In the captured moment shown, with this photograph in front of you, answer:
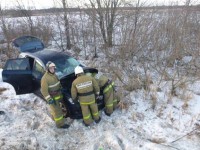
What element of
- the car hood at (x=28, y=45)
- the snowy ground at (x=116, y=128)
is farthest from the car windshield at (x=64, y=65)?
the car hood at (x=28, y=45)

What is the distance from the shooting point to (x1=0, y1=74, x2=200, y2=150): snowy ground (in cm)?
505

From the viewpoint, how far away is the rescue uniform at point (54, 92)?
216 inches

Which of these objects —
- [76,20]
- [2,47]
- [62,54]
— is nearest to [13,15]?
[2,47]

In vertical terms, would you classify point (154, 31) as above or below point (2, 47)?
above

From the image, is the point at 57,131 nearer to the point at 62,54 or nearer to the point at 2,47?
the point at 62,54

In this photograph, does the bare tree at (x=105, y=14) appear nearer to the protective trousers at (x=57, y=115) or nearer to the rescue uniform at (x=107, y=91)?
the rescue uniform at (x=107, y=91)

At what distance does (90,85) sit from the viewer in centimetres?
552

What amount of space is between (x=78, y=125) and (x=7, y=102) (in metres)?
2.64

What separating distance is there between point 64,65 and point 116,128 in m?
2.58

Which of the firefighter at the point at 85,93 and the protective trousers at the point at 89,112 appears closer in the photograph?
the firefighter at the point at 85,93

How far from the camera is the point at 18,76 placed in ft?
22.8

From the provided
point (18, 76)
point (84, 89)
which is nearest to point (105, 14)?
point (18, 76)

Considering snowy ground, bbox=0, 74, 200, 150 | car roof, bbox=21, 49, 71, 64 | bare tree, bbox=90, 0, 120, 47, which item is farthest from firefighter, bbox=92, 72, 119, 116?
bare tree, bbox=90, 0, 120, 47

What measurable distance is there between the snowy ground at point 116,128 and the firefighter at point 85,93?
350 mm
